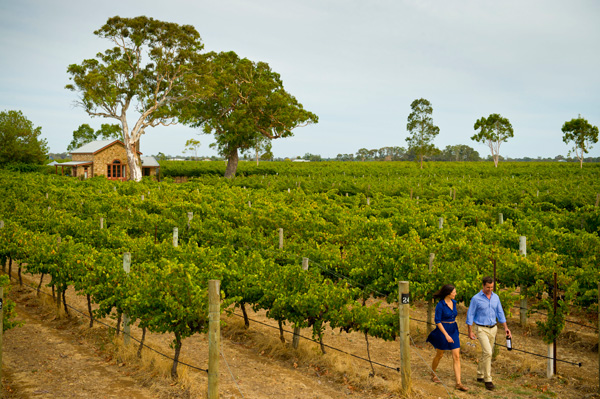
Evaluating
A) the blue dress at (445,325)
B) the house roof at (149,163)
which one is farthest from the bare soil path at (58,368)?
the house roof at (149,163)

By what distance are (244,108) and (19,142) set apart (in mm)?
32800

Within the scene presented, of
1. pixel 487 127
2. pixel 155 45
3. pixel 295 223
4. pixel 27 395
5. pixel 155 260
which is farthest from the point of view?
pixel 487 127

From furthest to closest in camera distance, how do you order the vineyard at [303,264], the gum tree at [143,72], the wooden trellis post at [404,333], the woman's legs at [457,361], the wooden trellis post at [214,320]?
the gum tree at [143,72] < the vineyard at [303,264] < the woman's legs at [457,361] < the wooden trellis post at [404,333] < the wooden trellis post at [214,320]

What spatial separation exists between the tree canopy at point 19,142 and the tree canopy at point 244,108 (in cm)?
2516

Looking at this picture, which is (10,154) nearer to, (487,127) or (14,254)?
(14,254)

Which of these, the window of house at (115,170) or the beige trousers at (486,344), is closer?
the beige trousers at (486,344)

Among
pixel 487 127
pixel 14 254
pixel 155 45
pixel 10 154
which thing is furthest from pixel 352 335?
pixel 487 127

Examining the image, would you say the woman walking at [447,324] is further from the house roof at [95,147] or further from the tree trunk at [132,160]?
the house roof at [95,147]

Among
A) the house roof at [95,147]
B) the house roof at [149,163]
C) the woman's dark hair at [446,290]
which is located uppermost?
the house roof at [95,147]

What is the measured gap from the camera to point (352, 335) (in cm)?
1164

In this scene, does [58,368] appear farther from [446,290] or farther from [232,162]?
[232,162]

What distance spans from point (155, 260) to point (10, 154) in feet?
185

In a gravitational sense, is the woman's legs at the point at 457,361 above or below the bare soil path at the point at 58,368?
above

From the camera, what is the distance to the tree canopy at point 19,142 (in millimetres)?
59875
